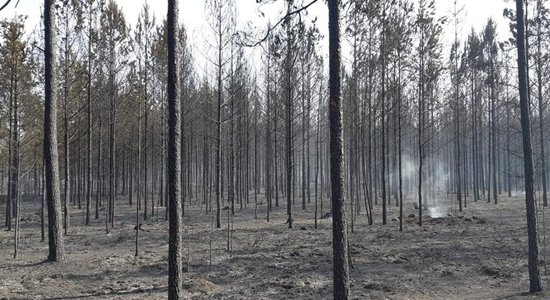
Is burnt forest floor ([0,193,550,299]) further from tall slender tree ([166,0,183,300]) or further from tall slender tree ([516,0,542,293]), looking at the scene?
tall slender tree ([166,0,183,300])

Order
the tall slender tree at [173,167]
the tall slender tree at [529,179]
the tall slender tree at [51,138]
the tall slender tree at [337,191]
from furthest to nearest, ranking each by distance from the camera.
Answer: the tall slender tree at [51,138] → the tall slender tree at [529,179] → the tall slender tree at [173,167] → the tall slender tree at [337,191]

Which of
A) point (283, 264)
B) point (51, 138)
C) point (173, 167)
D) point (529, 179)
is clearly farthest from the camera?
point (283, 264)

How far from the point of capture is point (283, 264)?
41.9 feet

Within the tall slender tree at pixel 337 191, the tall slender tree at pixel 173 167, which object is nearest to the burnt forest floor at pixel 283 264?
the tall slender tree at pixel 173 167

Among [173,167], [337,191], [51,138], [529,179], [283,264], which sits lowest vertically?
[283,264]

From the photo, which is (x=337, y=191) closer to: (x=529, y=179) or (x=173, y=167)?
(x=173, y=167)

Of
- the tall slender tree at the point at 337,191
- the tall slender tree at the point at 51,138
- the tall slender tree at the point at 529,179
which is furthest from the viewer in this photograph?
the tall slender tree at the point at 51,138

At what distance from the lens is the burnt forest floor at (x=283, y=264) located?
990 cm

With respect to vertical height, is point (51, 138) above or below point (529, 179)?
above

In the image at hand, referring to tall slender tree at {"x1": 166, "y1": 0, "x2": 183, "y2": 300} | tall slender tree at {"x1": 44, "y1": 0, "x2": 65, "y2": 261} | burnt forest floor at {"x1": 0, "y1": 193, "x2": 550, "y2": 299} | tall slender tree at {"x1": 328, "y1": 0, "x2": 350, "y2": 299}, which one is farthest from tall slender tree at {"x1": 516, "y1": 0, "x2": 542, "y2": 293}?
tall slender tree at {"x1": 44, "y1": 0, "x2": 65, "y2": 261}

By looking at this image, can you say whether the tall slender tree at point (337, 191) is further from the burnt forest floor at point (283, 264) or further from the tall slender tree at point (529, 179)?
the tall slender tree at point (529, 179)

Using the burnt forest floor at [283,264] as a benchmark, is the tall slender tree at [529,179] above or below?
above

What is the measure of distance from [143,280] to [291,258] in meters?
5.13

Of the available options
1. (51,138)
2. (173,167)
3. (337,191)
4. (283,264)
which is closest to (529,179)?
(337,191)
